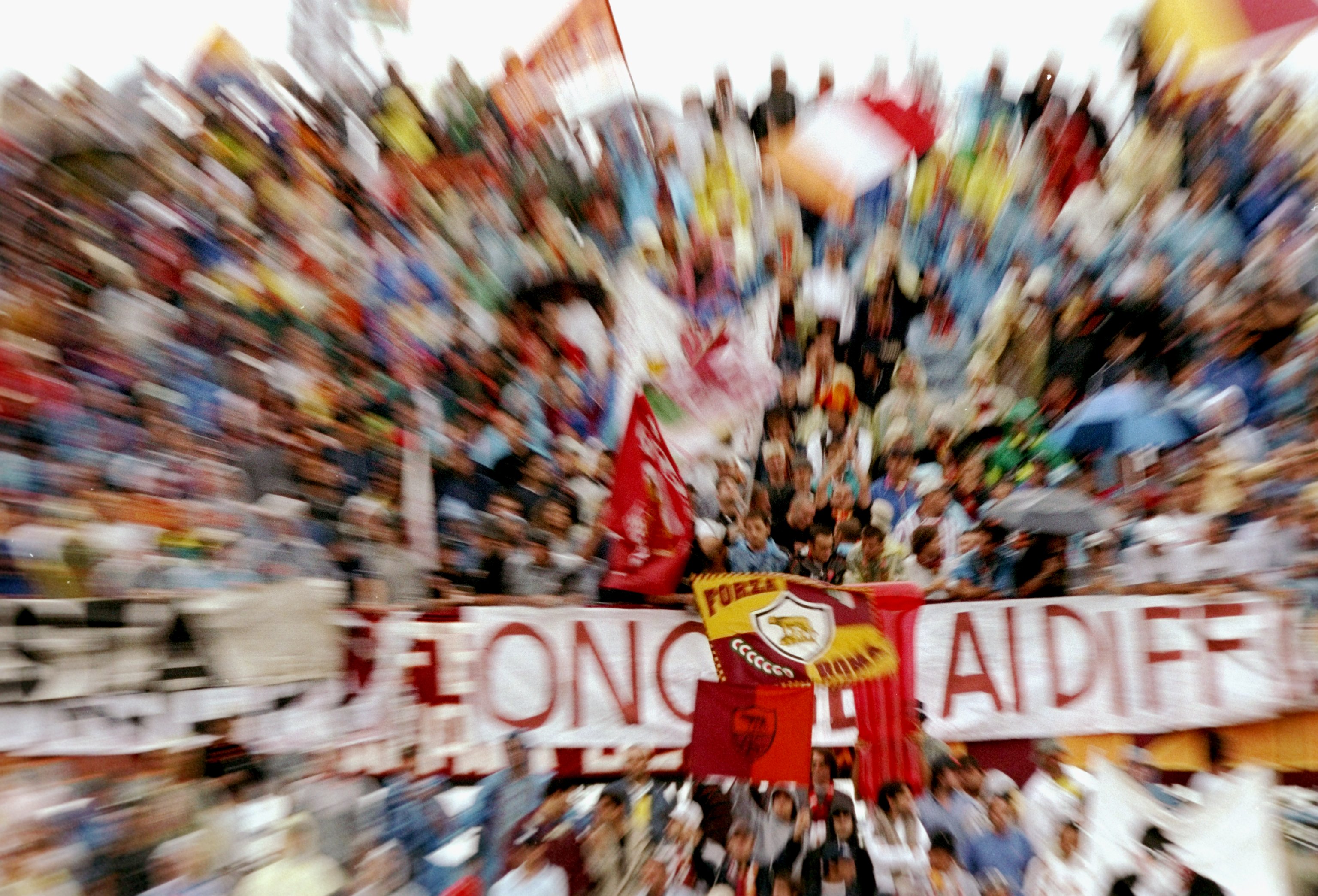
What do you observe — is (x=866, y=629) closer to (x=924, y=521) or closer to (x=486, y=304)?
(x=924, y=521)

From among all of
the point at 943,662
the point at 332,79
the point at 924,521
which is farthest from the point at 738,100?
the point at 943,662

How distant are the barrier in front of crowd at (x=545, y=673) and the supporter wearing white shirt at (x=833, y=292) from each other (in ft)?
3.34

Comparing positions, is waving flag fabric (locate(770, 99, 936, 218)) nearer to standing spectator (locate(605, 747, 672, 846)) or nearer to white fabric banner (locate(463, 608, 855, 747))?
white fabric banner (locate(463, 608, 855, 747))

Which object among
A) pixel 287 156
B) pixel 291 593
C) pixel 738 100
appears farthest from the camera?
pixel 738 100

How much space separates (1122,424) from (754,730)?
60.2 inches

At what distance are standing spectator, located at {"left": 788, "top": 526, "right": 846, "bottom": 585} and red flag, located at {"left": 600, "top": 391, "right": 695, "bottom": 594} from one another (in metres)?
0.38

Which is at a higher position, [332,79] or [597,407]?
[332,79]

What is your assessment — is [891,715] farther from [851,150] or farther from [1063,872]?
[851,150]

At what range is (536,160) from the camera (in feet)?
10.5

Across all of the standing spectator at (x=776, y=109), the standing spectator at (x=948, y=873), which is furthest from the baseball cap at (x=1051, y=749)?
the standing spectator at (x=776, y=109)

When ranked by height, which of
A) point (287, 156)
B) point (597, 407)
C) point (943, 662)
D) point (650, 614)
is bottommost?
point (943, 662)

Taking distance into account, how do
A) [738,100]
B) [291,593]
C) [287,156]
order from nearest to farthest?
[291,593] < [287,156] < [738,100]

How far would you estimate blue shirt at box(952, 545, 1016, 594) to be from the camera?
2998mm

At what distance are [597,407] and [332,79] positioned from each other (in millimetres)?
1380
